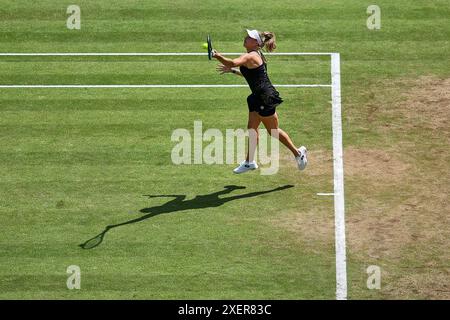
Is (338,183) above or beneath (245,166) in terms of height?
beneath

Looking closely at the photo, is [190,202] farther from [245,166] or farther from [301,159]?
[301,159]

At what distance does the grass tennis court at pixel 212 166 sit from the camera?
17.5m

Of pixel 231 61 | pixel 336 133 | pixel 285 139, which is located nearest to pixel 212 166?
pixel 285 139

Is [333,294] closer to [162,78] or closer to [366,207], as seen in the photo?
[366,207]

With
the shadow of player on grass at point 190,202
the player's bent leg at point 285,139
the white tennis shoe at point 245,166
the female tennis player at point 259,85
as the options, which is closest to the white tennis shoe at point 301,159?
the player's bent leg at point 285,139

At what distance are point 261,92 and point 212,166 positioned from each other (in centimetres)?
195

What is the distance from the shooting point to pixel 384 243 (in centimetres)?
1820

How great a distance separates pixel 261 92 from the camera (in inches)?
784

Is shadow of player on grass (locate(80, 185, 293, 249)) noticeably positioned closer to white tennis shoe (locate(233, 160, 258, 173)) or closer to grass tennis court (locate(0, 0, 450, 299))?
grass tennis court (locate(0, 0, 450, 299))

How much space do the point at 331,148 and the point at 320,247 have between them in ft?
12.1

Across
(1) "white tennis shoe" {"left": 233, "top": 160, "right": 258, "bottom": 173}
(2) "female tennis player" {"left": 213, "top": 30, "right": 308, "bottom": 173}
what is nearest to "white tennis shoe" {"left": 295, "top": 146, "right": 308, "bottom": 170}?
(2) "female tennis player" {"left": 213, "top": 30, "right": 308, "bottom": 173}

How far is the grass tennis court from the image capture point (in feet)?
57.5

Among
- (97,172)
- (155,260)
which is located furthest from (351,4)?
(155,260)

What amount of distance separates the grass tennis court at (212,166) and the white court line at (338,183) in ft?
0.41
